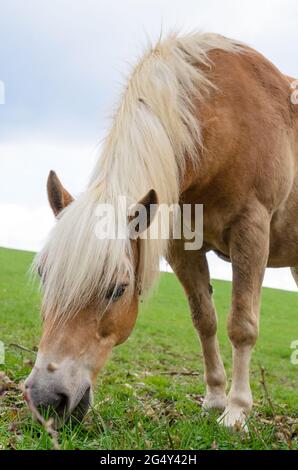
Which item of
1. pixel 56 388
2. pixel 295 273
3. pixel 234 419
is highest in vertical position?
pixel 56 388

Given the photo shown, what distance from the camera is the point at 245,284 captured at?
16.2 feet

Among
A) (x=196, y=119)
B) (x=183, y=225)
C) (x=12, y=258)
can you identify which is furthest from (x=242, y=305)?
(x=12, y=258)

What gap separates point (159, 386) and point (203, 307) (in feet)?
8.23

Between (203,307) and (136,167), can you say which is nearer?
(136,167)

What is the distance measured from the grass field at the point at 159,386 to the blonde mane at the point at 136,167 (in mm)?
537

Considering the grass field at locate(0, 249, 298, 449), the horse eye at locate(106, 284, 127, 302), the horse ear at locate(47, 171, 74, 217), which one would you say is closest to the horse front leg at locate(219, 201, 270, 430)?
the grass field at locate(0, 249, 298, 449)

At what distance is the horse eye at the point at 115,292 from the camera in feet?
12.5

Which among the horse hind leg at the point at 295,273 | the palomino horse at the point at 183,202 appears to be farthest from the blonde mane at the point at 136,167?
the horse hind leg at the point at 295,273

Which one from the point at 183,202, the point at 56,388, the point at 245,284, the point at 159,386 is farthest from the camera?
the point at 159,386

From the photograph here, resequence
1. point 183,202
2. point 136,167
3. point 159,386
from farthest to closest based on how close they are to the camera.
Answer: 1. point 159,386
2. point 183,202
3. point 136,167

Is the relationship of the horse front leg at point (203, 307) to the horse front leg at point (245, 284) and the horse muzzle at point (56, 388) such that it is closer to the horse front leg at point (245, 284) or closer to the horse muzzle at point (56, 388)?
the horse front leg at point (245, 284)

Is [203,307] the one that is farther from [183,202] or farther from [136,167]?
[136,167]

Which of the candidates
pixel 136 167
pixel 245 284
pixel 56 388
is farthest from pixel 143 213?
pixel 245 284
